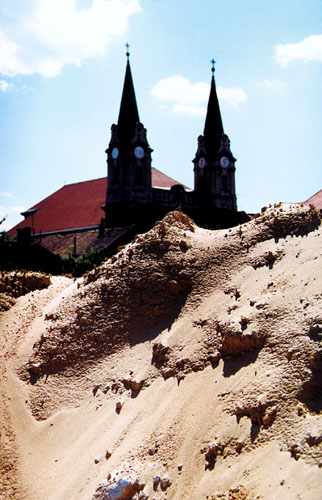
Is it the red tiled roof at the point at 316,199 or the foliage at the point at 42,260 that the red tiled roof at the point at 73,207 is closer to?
the foliage at the point at 42,260

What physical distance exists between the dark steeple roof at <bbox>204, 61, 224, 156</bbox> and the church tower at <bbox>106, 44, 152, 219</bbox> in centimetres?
902

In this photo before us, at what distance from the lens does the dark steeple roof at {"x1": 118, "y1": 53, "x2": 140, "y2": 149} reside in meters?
48.1

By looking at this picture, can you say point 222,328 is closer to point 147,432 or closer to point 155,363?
point 155,363

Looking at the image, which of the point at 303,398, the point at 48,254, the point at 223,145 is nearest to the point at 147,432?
the point at 303,398

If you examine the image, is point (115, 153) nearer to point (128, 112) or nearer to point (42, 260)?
point (128, 112)

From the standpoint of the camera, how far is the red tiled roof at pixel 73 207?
48450 mm

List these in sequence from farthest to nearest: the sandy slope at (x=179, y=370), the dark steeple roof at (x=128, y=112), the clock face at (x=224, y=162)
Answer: the clock face at (x=224, y=162) < the dark steeple roof at (x=128, y=112) < the sandy slope at (x=179, y=370)

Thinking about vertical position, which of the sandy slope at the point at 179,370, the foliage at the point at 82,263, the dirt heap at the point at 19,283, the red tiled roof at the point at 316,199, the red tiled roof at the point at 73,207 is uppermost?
the red tiled roof at the point at 73,207

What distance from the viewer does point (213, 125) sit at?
54.8m

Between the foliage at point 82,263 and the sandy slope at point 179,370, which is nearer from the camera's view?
the sandy slope at point 179,370

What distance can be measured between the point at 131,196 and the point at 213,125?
48.0 ft

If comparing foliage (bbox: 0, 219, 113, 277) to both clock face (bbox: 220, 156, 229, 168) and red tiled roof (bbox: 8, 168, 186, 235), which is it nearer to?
red tiled roof (bbox: 8, 168, 186, 235)

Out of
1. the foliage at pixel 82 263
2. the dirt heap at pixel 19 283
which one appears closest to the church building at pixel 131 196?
the foliage at pixel 82 263

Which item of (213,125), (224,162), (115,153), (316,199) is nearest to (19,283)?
(316,199)
